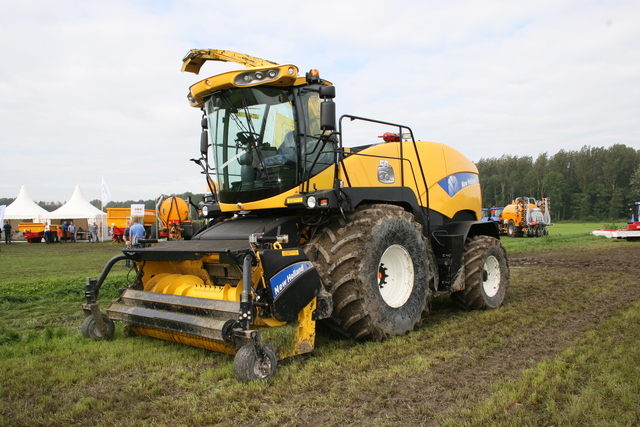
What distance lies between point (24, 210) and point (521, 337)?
1608 inches

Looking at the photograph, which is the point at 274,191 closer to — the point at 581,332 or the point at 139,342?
the point at 139,342

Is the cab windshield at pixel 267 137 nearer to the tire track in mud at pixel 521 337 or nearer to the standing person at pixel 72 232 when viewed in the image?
the tire track in mud at pixel 521 337

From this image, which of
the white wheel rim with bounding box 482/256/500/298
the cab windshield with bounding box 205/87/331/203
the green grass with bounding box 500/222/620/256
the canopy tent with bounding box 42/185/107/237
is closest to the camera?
the cab windshield with bounding box 205/87/331/203

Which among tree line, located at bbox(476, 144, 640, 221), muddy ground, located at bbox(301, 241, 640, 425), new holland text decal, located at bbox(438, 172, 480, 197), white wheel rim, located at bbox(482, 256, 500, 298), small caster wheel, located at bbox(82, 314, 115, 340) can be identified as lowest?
muddy ground, located at bbox(301, 241, 640, 425)

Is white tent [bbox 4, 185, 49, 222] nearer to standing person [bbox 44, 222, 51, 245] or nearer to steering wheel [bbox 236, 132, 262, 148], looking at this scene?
standing person [bbox 44, 222, 51, 245]

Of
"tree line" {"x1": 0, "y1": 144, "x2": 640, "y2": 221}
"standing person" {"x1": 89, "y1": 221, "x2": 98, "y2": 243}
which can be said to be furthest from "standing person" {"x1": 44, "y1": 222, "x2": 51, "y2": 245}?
"tree line" {"x1": 0, "y1": 144, "x2": 640, "y2": 221}

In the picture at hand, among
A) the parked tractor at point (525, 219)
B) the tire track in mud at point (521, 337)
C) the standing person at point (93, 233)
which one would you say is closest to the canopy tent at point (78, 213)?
the standing person at point (93, 233)

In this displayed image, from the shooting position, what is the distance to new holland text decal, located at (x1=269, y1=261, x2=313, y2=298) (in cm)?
438

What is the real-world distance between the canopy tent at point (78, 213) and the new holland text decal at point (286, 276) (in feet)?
104

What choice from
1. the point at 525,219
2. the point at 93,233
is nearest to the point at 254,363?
the point at 525,219

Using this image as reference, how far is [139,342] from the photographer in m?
5.39

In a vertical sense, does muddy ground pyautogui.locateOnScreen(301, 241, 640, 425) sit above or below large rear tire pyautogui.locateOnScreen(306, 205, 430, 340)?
below

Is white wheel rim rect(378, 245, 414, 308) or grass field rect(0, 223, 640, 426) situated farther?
white wheel rim rect(378, 245, 414, 308)

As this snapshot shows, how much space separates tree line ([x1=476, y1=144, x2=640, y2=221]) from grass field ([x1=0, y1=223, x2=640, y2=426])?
80.3m
